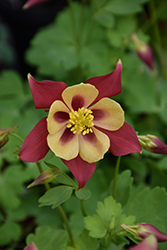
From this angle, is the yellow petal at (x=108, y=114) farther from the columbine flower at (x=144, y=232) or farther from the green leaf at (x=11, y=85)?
the green leaf at (x=11, y=85)

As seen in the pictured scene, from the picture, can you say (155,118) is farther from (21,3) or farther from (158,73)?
(21,3)

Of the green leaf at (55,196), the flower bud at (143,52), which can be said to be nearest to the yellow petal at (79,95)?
the green leaf at (55,196)

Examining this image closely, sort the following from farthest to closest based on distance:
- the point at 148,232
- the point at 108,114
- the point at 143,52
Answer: the point at 143,52
the point at 108,114
the point at 148,232

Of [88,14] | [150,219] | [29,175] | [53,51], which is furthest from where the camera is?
[88,14]

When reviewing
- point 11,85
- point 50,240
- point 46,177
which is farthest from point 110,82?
point 11,85

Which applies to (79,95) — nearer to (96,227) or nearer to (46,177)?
(46,177)

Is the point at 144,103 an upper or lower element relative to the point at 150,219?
lower

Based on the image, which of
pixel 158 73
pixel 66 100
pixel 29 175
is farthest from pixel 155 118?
pixel 66 100
